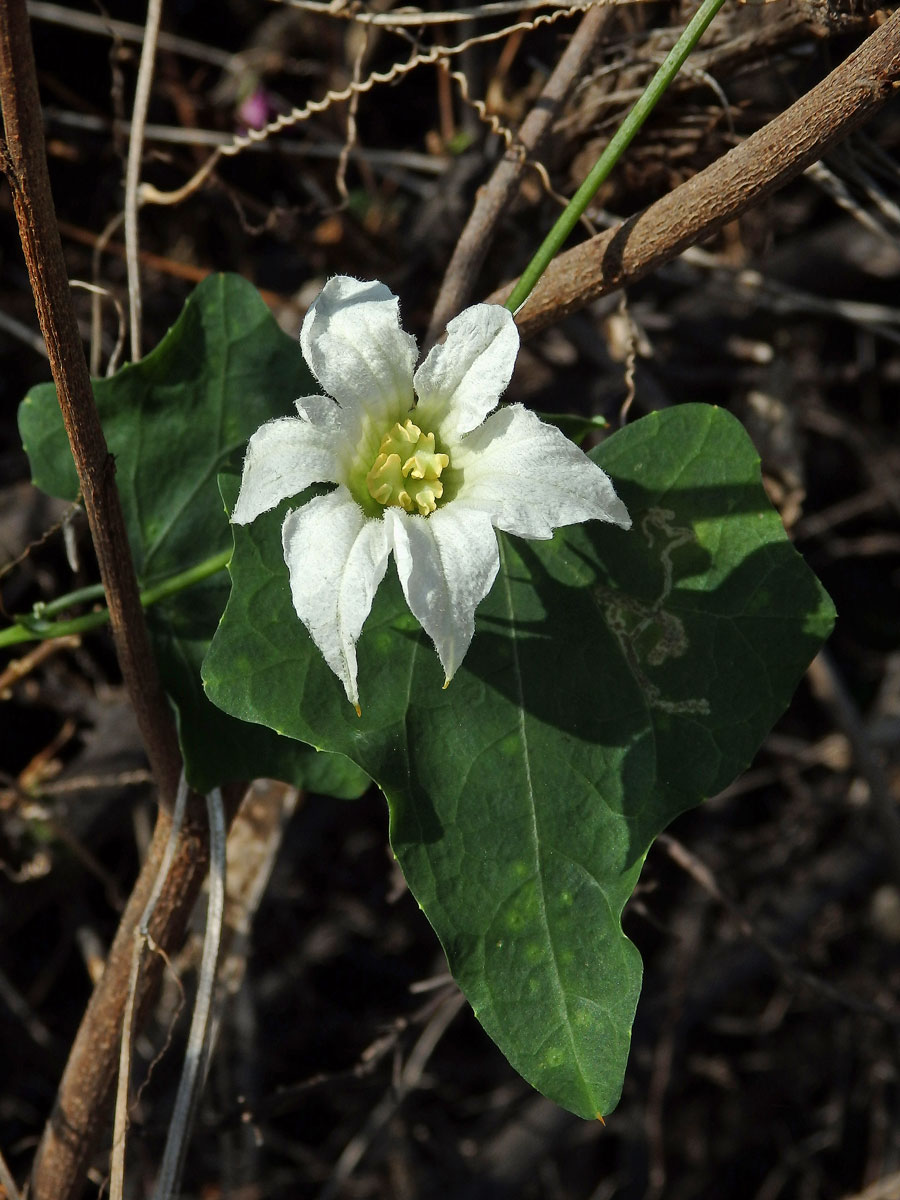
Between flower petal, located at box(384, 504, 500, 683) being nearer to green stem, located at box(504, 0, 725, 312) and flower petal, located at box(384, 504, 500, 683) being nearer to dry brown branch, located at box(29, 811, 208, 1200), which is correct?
green stem, located at box(504, 0, 725, 312)

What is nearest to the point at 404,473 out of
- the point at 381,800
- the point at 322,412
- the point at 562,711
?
the point at 322,412

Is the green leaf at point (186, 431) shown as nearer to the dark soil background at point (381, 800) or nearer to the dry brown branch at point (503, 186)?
the dry brown branch at point (503, 186)

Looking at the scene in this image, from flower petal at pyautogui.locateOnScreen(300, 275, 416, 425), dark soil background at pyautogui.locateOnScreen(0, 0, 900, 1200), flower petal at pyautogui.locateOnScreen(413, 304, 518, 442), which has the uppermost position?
flower petal at pyautogui.locateOnScreen(300, 275, 416, 425)

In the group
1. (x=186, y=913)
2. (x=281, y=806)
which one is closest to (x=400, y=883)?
(x=281, y=806)

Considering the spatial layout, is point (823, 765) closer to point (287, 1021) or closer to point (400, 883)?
point (400, 883)

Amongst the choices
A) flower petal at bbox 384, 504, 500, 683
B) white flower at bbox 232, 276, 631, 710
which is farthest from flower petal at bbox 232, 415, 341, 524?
flower petal at bbox 384, 504, 500, 683

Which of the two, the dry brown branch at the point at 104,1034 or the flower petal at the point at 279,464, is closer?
the flower petal at the point at 279,464

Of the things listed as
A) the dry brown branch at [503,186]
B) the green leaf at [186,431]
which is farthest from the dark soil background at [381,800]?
the green leaf at [186,431]
